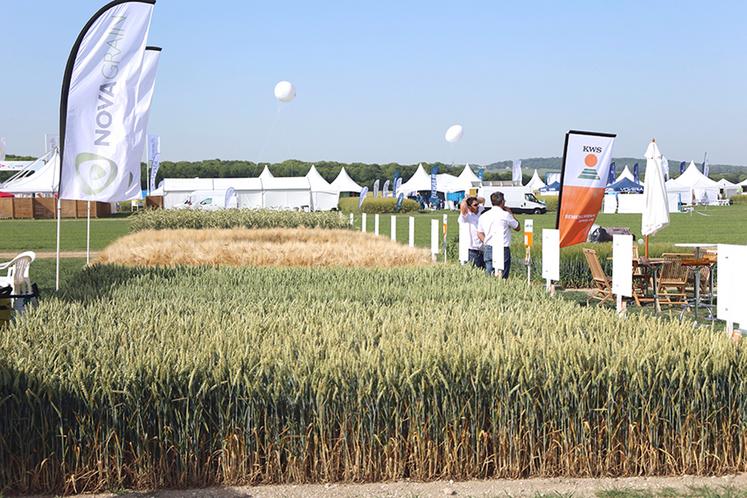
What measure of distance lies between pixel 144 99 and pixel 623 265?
8.46 metres

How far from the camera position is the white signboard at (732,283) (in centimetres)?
683

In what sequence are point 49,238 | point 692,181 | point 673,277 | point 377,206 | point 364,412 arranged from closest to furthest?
point 364,412 → point 673,277 → point 49,238 → point 377,206 → point 692,181

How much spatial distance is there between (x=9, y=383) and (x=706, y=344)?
4.34 meters

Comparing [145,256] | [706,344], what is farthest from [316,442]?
[145,256]

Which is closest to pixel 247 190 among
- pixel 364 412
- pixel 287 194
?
pixel 287 194

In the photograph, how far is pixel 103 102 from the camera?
1235 centimetres

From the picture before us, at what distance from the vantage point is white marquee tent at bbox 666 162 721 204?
233ft

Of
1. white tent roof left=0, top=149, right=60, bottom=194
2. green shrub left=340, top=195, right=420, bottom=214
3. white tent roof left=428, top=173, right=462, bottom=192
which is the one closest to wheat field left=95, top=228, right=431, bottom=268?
green shrub left=340, top=195, right=420, bottom=214

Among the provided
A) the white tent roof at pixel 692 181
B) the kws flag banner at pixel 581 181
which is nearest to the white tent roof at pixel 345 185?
the white tent roof at pixel 692 181

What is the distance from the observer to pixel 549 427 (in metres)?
5.40

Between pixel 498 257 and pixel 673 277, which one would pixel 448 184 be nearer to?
pixel 673 277

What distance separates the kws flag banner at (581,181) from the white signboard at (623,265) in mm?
4218

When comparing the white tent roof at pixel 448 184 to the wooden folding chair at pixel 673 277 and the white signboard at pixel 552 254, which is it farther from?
the white signboard at pixel 552 254

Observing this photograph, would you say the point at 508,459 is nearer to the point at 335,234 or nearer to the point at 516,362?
the point at 516,362
